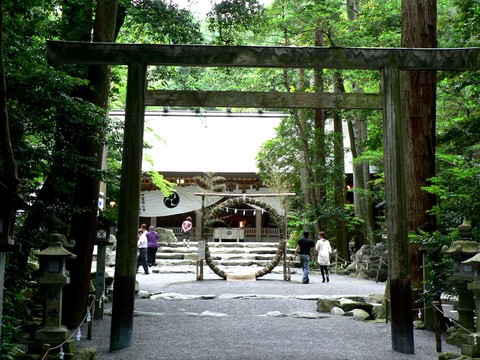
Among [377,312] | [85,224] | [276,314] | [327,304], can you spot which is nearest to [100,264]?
[85,224]

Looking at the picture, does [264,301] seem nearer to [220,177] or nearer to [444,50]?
[444,50]

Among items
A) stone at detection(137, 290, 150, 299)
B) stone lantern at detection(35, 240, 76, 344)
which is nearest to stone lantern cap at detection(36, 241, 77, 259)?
stone lantern at detection(35, 240, 76, 344)

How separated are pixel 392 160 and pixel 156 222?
23103 mm

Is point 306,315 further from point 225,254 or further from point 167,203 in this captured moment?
point 167,203

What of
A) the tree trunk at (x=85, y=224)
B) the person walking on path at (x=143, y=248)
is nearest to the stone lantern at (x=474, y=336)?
the tree trunk at (x=85, y=224)

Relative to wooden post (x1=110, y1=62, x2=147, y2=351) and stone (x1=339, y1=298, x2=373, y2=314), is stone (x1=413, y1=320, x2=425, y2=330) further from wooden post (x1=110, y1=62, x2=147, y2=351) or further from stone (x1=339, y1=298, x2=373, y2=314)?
wooden post (x1=110, y1=62, x2=147, y2=351)

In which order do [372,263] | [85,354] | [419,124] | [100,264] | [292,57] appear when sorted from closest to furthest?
[85,354] → [292,57] → [419,124] → [100,264] → [372,263]

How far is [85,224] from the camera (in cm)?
862

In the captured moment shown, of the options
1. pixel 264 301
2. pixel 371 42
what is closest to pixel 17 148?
pixel 264 301

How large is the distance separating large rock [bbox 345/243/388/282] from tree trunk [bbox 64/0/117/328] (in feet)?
34.7

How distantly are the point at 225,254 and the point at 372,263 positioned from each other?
7.57 m

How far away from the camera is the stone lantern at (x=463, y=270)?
6.58 metres

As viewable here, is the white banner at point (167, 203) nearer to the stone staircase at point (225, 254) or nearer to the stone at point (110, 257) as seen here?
the stone staircase at point (225, 254)

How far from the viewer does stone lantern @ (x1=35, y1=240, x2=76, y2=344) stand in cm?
612
